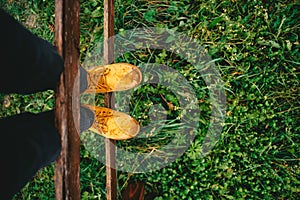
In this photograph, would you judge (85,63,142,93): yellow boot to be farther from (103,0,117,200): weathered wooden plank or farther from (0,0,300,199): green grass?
(0,0,300,199): green grass

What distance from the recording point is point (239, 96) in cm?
221

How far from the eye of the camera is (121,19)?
7.80 feet

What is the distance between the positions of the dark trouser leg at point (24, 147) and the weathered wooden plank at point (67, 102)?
6 centimetres

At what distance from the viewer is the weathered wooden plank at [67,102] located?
1679mm

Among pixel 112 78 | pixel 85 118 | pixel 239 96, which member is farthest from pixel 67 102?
pixel 239 96

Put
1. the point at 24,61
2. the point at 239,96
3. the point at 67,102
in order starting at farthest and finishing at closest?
the point at 239,96, the point at 67,102, the point at 24,61

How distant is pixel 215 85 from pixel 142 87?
50 cm

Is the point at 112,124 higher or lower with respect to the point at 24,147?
lower

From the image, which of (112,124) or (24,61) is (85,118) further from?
(24,61)

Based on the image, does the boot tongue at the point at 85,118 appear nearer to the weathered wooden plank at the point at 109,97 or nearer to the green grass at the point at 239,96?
the weathered wooden plank at the point at 109,97

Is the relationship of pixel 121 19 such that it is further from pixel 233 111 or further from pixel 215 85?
pixel 233 111

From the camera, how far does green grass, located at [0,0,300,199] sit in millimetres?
2141

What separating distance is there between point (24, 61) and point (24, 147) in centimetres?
38

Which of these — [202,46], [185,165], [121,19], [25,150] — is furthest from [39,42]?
[185,165]
